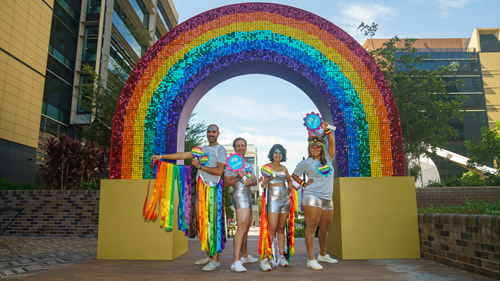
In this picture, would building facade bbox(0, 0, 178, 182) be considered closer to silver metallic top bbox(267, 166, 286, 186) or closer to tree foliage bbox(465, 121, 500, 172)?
silver metallic top bbox(267, 166, 286, 186)

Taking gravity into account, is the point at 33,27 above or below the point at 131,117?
above

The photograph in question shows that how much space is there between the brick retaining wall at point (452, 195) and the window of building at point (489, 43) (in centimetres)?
4285

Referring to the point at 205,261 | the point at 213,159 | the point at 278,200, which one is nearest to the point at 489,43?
the point at 278,200

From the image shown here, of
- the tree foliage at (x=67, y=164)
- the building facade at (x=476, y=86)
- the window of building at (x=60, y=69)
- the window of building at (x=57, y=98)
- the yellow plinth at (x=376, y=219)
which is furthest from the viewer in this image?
the building facade at (x=476, y=86)

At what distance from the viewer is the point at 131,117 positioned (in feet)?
18.6

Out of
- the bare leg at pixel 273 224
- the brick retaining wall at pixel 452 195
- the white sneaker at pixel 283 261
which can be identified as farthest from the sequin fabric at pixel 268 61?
the brick retaining wall at pixel 452 195

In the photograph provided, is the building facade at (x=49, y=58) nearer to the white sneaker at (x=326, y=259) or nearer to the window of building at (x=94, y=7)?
the window of building at (x=94, y=7)

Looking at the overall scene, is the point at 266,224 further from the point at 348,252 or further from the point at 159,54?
the point at 159,54

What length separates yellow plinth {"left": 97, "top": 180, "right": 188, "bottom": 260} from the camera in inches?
205

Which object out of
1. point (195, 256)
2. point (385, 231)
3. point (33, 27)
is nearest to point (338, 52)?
point (385, 231)

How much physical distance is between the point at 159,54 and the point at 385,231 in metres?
4.68

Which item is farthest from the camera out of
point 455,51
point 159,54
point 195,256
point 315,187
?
point 455,51

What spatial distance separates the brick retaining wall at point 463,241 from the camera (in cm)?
368

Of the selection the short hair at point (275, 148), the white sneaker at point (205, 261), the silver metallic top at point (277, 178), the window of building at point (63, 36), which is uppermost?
the window of building at point (63, 36)
